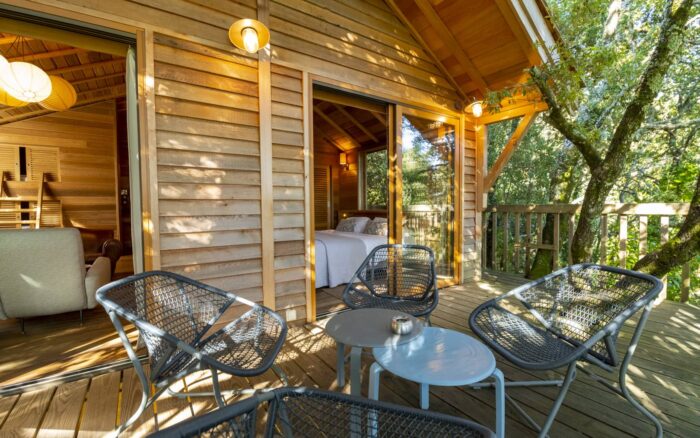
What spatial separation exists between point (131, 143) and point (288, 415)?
236 centimetres

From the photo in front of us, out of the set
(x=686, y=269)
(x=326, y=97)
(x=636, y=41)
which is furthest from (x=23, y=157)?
(x=636, y=41)

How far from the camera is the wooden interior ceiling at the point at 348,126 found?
6.29m

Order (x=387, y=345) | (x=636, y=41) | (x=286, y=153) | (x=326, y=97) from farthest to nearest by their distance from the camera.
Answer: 1. (x=636, y=41)
2. (x=326, y=97)
3. (x=286, y=153)
4. (x=387, y=345)

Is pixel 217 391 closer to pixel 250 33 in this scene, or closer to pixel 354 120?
pixel 250 33

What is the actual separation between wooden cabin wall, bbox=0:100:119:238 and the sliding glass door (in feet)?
18.5

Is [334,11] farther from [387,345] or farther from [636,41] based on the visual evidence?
[636,41]

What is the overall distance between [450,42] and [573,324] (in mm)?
3071

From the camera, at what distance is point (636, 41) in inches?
200

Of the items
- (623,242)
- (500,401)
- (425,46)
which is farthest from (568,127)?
(500,401)

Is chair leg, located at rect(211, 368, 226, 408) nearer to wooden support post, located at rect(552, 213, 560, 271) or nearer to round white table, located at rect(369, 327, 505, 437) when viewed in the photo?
round white table, located at rect(369, 327, 505, 437)

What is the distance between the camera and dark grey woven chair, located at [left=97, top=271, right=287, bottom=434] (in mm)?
1250

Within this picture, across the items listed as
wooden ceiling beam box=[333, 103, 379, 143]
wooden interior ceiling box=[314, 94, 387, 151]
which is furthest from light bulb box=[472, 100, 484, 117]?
wooden ceiling beam box=[333, 103, 379, 143]

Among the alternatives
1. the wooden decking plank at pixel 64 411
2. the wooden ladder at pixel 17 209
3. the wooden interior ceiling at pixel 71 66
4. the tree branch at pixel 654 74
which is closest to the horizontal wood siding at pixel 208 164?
the wooden decking plank at pixel 64 411

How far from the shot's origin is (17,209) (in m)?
5.34
